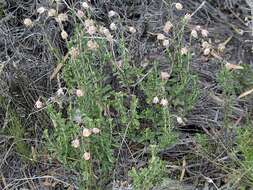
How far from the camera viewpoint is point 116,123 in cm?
237

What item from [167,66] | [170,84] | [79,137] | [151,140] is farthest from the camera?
[167,66]

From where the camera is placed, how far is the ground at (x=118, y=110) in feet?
7.17

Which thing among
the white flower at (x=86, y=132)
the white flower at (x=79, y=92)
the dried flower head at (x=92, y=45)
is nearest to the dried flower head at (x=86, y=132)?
the white flower at (x=86, y=132)

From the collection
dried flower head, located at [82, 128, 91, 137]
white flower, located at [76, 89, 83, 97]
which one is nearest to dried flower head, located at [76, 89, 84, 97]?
white flower, located at [76, 89, 83, 97]

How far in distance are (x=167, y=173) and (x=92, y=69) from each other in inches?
20.7

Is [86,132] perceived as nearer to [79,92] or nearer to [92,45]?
[79,92]

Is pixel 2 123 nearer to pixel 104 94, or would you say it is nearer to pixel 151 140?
pixel 104 94

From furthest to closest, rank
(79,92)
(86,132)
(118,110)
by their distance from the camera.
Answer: (118,110) < (79,92) < (86,132)

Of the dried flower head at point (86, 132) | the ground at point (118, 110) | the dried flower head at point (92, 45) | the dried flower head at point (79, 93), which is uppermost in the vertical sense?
the dried flower head at point (92, 45)

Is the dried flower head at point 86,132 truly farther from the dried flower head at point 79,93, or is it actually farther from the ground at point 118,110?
the dried flower head at point 79,93

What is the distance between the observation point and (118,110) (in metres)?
2.26

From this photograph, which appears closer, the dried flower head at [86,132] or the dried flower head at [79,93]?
the dried flower head at [86,132]

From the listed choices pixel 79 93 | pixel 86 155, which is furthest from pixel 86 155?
pixel 79 93

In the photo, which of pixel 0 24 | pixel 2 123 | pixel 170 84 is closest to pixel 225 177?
pixel 170 84
